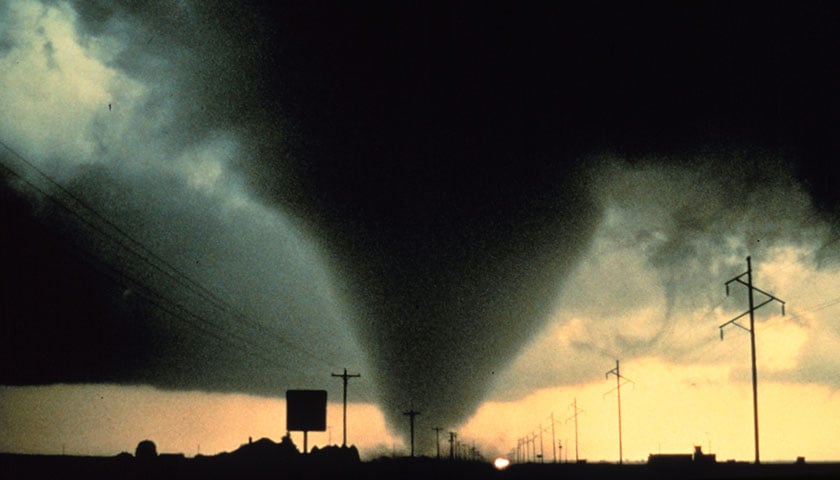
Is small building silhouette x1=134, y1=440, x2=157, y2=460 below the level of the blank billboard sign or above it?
below

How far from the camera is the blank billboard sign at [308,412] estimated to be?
4771 inches

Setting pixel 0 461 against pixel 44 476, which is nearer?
pixel 44 476

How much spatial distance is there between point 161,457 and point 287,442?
48.7 m

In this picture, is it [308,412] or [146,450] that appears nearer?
[146,450]

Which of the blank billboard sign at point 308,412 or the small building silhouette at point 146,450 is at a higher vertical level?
the blank billboard sign at point 308,412

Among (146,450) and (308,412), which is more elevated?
(308,412)

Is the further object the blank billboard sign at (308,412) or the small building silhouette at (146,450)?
the blank billboard sign at (308,412)

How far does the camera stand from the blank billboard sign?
398 ft

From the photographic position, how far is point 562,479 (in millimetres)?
88625

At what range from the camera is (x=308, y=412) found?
12144 cm

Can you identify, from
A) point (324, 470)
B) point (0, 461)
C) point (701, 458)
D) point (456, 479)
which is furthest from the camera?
point (701, 458)

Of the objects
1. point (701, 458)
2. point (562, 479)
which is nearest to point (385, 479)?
point (562, 479)

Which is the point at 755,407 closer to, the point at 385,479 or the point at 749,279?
the point at 749,279

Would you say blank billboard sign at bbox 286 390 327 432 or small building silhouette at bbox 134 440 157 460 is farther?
blank billboard sign at bbox 286 390 327 432
